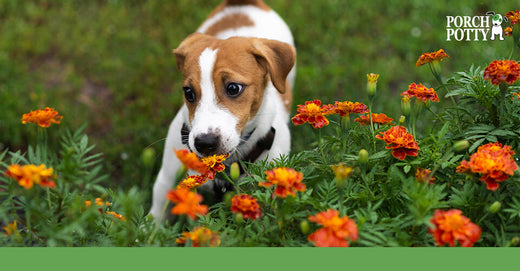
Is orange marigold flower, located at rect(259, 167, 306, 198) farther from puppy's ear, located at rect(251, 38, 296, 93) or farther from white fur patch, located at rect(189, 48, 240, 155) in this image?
puppy's ear, located at rect(251, 38, 296, 93)

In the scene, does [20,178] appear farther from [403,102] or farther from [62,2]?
[62,2]

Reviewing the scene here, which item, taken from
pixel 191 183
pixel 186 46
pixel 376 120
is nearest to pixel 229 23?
pixel 186 46

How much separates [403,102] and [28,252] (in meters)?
1.39

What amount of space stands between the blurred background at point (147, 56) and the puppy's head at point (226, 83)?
109 centimetres

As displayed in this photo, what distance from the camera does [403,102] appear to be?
5.90ft

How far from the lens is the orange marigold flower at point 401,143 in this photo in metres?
1.66

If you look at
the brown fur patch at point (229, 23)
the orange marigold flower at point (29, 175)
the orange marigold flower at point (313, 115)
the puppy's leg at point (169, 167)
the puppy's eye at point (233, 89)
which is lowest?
the puppy's leg at point (169, 167)

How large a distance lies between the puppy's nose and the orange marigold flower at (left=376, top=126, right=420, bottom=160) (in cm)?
85

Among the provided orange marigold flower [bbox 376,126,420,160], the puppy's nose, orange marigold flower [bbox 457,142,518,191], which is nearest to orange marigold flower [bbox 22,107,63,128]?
the puppy's nose

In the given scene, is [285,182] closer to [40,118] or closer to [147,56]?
[40,118]

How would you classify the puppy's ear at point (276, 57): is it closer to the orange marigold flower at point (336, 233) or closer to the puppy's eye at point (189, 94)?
the puppy's eye at point (189, 94)

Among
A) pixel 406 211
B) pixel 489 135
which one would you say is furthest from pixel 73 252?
pixel 489 135

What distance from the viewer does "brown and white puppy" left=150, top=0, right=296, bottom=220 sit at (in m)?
2.30

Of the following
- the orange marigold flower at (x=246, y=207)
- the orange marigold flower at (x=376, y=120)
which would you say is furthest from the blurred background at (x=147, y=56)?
the orange marigold flower at (x=246, y=207)
